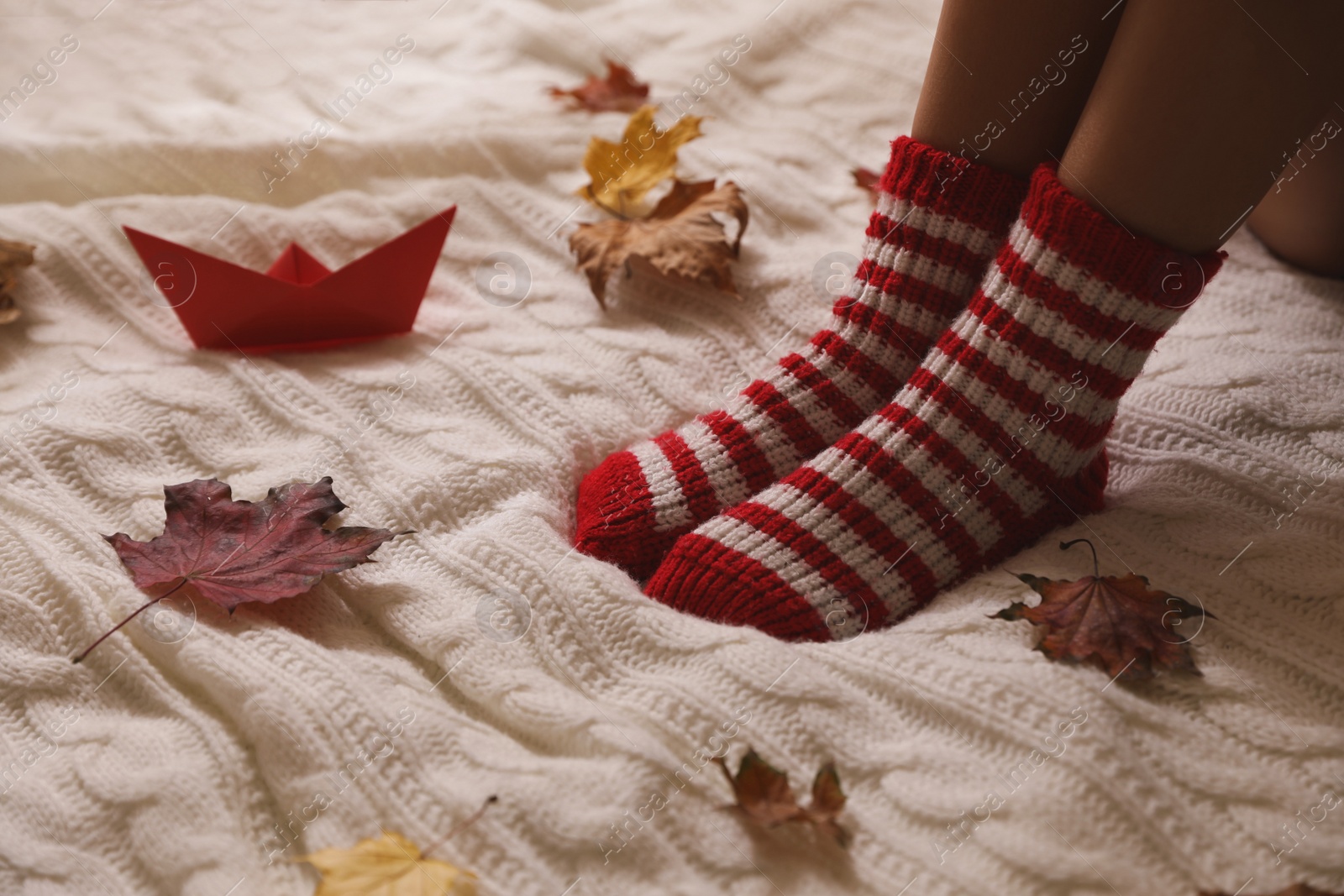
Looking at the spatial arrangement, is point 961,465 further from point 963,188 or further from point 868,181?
point 868,181

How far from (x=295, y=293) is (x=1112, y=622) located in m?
0.75

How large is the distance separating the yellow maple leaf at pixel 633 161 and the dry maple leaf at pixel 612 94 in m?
0.19

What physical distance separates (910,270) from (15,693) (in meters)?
0.74

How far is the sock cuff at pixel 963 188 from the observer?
824mm

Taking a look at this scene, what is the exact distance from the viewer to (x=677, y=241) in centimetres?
106

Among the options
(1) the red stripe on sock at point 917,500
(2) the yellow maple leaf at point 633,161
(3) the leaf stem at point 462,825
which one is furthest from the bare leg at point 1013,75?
(3) the leaf stem at point 462,825

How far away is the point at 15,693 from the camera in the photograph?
27.8 inches

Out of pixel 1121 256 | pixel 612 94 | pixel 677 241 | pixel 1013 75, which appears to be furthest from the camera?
pixel 612 94

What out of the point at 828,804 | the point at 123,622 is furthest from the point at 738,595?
the point at 123,622

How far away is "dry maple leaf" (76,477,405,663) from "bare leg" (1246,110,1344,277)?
922 millimetres

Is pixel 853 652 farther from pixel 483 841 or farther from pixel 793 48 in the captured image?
pixel 793 48

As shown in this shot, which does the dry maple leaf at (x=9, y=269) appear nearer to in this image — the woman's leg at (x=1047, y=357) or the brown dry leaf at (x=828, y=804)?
the woman's leg at (x=1047, y=357)

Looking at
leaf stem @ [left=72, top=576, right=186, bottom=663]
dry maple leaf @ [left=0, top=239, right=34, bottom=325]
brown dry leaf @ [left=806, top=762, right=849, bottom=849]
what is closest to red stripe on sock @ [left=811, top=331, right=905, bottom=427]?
brown dry leaf @ [left=806, top=762, right=849, bottom=849]

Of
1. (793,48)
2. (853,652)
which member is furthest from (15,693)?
(793,48)
